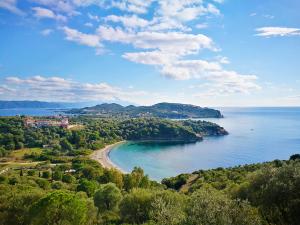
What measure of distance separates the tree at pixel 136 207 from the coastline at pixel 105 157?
5016 centimetres

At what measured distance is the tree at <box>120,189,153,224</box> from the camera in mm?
22406

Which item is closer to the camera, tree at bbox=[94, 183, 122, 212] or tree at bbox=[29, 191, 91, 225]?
tree at bbox=[29, 191, 91, 225]

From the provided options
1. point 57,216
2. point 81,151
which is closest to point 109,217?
point 57,216

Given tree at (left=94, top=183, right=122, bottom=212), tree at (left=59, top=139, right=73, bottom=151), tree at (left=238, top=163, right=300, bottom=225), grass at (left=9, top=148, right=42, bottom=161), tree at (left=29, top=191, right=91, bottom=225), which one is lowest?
grass at (left=9, top=148, right=42, bottom=161)

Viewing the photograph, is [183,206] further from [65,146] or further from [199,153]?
[65,146]

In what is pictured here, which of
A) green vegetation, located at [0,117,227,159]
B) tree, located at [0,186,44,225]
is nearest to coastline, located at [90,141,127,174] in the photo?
green vegetation, located at [0,117,227,159]

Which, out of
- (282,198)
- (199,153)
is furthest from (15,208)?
(199,153)

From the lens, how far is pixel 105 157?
3548 inches

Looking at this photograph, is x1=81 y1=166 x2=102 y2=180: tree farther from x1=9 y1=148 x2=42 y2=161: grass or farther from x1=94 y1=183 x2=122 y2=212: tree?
x1=9 y1=148 x2=42 y2=161: grass

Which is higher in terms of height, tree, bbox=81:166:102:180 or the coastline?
tree, bbox=81:166:102:180

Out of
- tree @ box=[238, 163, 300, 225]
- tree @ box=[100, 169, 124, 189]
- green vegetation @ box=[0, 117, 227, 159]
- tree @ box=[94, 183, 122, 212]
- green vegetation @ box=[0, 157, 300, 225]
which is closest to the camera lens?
green vegetation @ box=[0, 157, 300, 225]

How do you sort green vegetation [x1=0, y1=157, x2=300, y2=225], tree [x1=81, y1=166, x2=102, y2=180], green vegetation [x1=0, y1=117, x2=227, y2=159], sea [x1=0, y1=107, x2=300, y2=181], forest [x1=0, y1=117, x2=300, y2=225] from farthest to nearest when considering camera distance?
1. green vegetation [x1=0, y1=117, x2=227, y2=159]
2. sea [x1=0, y1=107, x2=300, y2=181]
3. tree [x1=81, y1=166, x2=102, y2=180]
4. forest [x1=0, y1=117, x2=300, y2=225]
5. green vegetation [x1=0, y1=157, x2=300, y2=225]

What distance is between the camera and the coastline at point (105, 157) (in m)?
77.6

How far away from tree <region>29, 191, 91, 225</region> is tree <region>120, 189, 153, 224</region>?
419 centimetres
